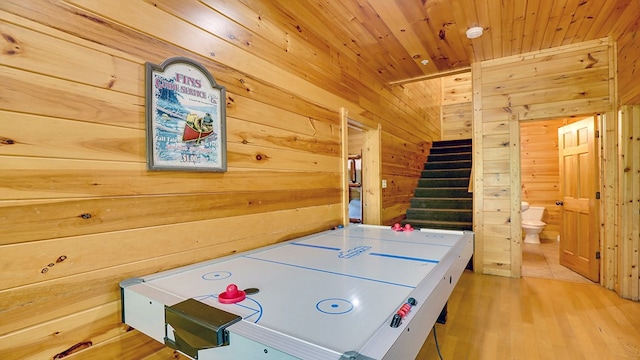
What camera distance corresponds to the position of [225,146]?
1.81 meters

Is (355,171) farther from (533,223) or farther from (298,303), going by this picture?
(298,303)

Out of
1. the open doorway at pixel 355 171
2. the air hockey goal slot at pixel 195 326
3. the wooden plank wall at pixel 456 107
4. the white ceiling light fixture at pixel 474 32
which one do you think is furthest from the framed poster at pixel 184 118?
the wooden plank wall at pixel 456 107

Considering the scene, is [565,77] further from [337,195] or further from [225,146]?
[225,146]

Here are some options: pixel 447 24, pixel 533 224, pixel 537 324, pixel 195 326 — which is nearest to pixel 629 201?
pixel 537 324

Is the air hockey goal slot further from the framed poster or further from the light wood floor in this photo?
the light wood floor

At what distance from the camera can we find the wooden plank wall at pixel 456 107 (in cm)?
646

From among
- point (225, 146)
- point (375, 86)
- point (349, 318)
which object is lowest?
point (349, 318)

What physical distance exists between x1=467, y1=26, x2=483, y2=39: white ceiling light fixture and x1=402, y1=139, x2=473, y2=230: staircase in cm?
236

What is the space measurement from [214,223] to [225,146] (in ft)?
1.50

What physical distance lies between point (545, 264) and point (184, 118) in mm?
4814

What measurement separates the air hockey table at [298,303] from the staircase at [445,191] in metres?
2.72

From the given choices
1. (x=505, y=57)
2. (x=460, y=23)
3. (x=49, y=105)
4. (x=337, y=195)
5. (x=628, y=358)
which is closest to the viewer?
(x=49, y=105)

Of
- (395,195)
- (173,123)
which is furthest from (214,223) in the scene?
(395,195)

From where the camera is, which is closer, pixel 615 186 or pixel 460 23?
pixel 460 23
